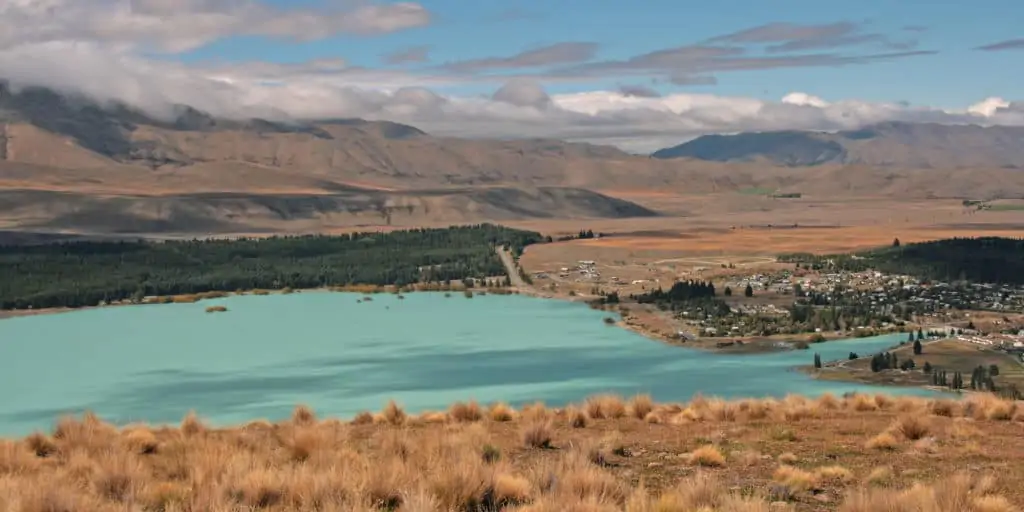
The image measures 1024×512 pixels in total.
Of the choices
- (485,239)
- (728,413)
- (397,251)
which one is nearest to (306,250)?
(397,251)

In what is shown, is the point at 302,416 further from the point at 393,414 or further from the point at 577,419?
the point at 577,419

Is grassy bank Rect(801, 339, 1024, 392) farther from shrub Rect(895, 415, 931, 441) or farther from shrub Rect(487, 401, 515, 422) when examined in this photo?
shrub Rect(487, 401, 515, 422)

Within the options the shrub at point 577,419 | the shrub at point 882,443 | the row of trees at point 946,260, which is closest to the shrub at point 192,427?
the shrub at point 577,419

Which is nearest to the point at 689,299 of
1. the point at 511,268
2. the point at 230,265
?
the point at 511,268

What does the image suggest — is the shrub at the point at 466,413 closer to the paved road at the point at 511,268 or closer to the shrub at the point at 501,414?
the shrub at the point at 501,414

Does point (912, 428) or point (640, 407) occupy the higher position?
point (912, 428)

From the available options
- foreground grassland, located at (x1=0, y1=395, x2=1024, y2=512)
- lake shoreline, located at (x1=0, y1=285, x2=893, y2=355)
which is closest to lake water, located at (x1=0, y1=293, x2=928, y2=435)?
lake shoreline, located at (x1=0, y1=285, x2=893, y2=355)
